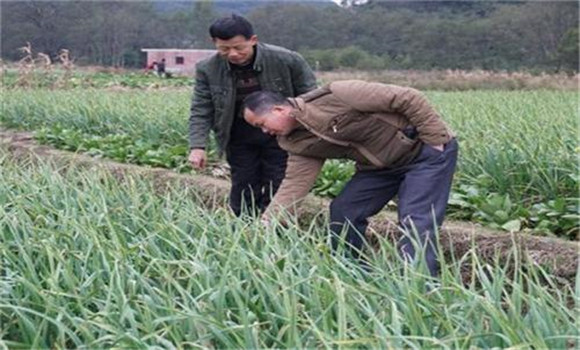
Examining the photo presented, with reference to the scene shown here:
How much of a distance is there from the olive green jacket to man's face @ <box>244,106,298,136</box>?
32.7 inches

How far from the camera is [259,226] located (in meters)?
2.96

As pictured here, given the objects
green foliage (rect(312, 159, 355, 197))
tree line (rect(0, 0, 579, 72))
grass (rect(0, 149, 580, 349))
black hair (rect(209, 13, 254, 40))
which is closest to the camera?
grass (rect(0, 149, 580, 349))

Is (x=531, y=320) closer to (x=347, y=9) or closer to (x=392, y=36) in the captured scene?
(x=392, y=36)

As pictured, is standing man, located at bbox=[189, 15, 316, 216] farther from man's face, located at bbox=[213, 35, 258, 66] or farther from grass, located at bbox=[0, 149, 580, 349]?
grass, located at bbox=[0, 149, 580, 349]

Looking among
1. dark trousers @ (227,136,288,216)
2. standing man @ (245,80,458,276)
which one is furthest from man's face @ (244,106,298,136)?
dark trousers @ (227,136,288,216)

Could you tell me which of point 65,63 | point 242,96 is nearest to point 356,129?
point 242,96

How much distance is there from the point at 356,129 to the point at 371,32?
103 feet

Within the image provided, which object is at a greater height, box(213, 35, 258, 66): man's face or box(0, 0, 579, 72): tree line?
box(213, 35, 258, 66): man's face

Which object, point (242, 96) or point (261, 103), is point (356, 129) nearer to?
point (261, 103)

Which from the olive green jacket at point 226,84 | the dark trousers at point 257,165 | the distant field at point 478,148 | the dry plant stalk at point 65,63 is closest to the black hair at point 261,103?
the olive green jacket at point 226,84

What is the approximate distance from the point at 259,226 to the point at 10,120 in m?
7.46

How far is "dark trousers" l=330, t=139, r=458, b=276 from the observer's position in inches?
133

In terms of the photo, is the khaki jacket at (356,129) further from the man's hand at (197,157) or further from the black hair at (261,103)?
the man's hand at (197,157)

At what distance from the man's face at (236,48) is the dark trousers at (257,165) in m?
0.54
